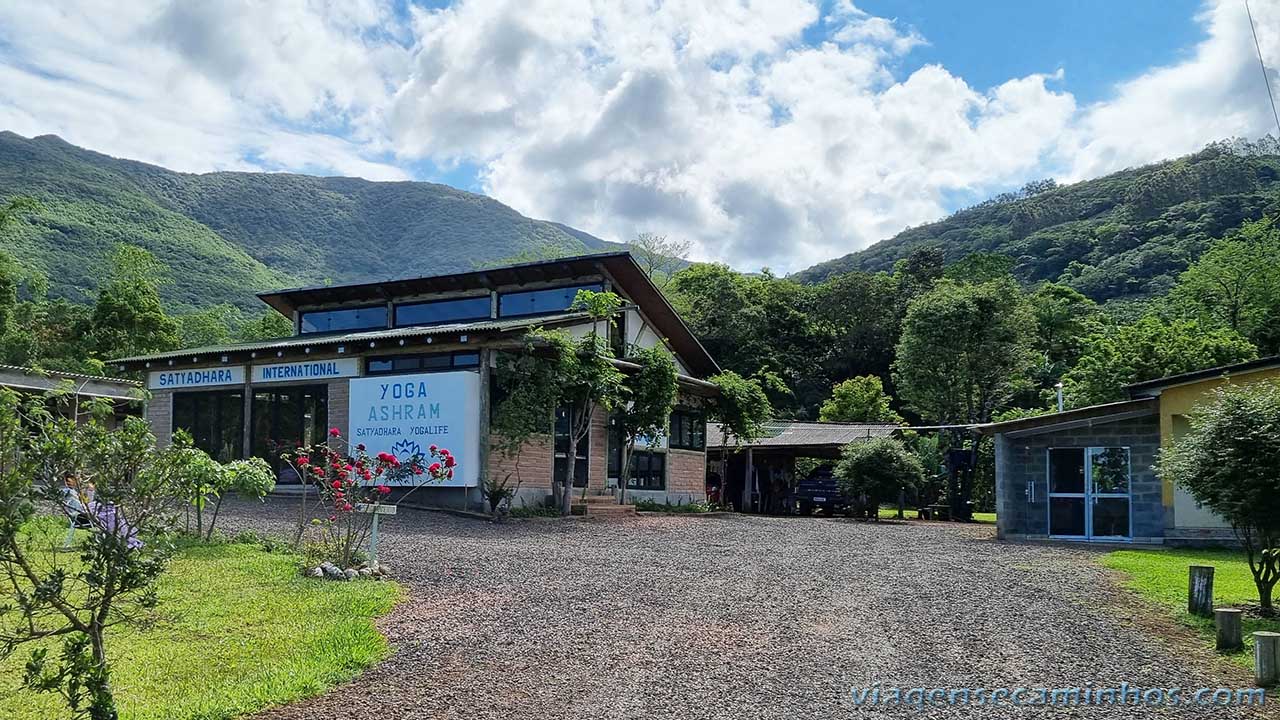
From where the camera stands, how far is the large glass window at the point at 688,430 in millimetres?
26114

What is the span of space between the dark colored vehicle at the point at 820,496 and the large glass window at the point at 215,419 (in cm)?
1516

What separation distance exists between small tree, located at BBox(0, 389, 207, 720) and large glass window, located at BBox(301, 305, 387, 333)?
20.4 metres

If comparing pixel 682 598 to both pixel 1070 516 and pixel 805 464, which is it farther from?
pixel 805 464

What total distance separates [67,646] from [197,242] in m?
83.4

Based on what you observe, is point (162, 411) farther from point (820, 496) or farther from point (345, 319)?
point (820, 496)

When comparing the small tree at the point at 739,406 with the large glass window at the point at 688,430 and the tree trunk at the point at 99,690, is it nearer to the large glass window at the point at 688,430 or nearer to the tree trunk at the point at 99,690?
the large glass window at the point at 688,430

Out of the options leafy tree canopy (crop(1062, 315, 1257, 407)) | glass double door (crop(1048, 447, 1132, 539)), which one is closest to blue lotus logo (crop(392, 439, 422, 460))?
glass double door (crop(1048, 447, 1132, 539))

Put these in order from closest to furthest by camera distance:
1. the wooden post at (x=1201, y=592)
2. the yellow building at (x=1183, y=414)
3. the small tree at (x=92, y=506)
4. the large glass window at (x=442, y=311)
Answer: the small tree at (x=92, y=506) < the wooden post at (x=1201, y=592) < the yellow building at (x=1183, y=414) < the large glass window at (x=442, y=311)

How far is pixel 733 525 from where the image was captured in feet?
64.4

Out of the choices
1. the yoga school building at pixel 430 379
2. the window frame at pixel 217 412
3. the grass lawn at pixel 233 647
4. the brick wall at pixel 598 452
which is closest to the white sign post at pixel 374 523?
the grass lawn at pixel 233 647

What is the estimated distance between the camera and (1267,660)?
643 centimetres

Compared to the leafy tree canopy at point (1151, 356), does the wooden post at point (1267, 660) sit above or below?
below

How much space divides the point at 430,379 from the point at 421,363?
2.62ft

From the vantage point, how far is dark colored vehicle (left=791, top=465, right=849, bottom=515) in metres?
28.2
